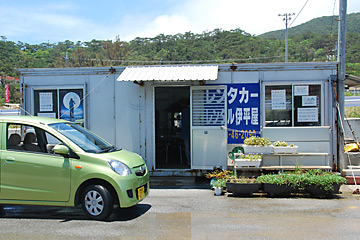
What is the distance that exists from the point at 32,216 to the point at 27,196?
24.9 inches

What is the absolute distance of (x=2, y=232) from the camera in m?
5.30

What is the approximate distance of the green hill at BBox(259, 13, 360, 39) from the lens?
68425mm

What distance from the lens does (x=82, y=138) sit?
6441 mm

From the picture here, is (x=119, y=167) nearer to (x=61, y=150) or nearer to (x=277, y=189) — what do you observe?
(x=61, y=150)

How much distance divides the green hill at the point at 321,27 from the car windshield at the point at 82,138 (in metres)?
64.9

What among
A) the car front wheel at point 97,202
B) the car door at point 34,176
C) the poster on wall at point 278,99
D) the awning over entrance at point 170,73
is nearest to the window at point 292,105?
the poster on wall at point 278,99

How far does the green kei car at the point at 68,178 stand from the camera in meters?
5.73

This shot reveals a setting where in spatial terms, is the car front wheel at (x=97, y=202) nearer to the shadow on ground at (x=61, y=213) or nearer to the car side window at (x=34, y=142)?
the shadow on ground at (x=61, y=213)

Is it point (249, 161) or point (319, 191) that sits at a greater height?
point (249, 161)

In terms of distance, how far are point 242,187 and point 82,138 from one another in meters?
3.67

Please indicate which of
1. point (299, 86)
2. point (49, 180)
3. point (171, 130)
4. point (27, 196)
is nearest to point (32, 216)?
point (27, 196)

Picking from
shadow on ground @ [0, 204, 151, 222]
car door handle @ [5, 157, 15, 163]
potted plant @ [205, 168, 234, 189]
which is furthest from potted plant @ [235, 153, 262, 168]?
car door handle @ [5, 157, 15, 163]

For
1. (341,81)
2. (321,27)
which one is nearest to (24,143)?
(341,81)

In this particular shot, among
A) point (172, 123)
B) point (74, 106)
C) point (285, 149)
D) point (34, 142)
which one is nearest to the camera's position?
point (34, 142)
